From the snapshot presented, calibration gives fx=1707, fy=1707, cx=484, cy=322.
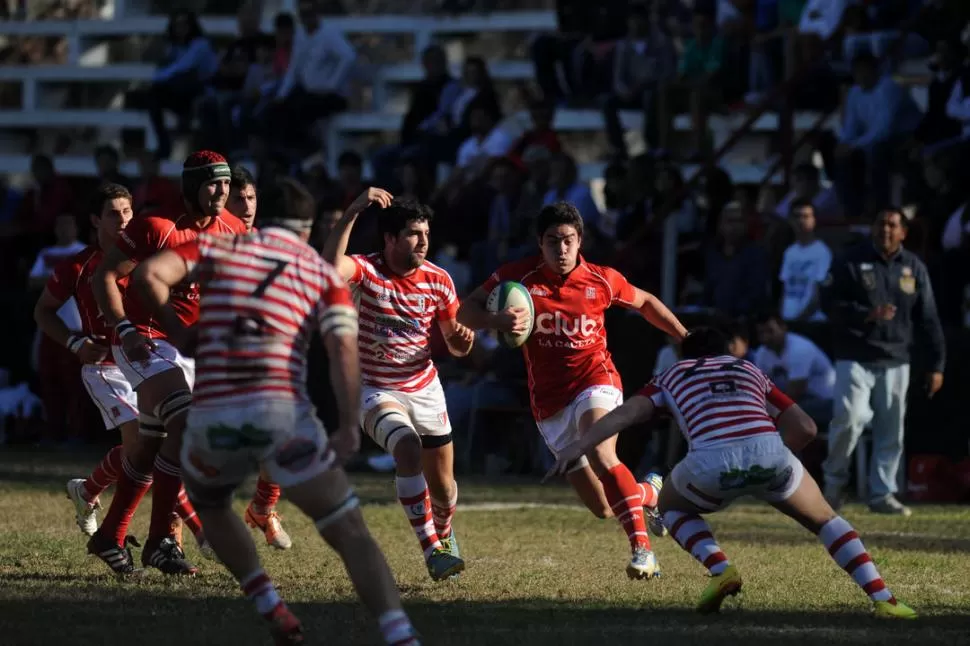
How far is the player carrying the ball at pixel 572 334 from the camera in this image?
8.92m

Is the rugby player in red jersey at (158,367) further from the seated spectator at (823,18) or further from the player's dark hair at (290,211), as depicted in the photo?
the seated spectator at (823,18)

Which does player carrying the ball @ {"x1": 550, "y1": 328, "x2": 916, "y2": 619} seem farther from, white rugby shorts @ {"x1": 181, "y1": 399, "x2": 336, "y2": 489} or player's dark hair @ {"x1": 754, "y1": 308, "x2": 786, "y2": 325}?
player's dark hair @ {"x1": 754, "y1": 308, "x2": 786, "y2": 325}

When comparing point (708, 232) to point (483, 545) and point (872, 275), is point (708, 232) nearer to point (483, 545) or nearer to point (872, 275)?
point (872, 275)

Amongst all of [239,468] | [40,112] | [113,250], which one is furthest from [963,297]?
[40,112]

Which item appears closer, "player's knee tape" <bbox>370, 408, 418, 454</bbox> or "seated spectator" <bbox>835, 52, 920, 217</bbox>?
"player's knee tape" <bbox>370, 408, 418, 454</bbox>

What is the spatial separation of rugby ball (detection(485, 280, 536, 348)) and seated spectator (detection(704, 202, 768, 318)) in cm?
616

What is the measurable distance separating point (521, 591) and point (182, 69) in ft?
47.8

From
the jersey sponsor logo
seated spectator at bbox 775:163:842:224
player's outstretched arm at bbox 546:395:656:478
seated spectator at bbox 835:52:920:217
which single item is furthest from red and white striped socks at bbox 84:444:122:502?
seated spectator at bbox 835:52:920:217

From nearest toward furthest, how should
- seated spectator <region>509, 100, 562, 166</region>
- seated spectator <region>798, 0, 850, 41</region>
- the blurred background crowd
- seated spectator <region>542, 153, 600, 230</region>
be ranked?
the blurred background crowd
seated spectator <region>542, 153, 600, 230</region>
seated spectator <region>798, 0, 850, 41</region>
seated spectator <region>509, 100, 562, 166</region>

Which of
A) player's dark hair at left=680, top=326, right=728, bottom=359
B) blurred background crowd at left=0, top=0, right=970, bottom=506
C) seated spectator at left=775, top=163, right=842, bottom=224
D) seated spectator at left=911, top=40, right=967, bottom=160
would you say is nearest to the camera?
player's dark hair at left=680, top=326, right=728, bottom=359

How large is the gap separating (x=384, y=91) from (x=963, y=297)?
9.55m

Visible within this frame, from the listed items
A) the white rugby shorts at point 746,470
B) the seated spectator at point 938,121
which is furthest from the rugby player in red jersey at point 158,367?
the seated spectator at point 938,121

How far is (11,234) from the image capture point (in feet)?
66.5

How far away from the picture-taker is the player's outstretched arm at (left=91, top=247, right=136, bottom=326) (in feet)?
27.3
